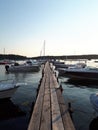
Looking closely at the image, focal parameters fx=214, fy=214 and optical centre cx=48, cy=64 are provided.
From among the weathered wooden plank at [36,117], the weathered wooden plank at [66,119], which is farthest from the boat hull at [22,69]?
the weathered wooden plank at [66,119]

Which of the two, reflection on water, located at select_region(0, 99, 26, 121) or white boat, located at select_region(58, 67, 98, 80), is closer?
reflection on water, located at select_region(0, 99, 26, 121)

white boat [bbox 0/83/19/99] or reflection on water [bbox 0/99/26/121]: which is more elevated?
white boat [bbox 0/83/19/99]

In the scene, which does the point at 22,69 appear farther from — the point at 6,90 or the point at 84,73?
the point at 6,90

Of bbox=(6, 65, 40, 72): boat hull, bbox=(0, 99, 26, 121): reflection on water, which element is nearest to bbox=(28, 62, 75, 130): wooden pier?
bbox=(0, 99, 26, 121): reflection on water

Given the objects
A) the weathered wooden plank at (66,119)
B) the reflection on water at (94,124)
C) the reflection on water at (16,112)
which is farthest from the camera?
the reflection on water at (16,112)

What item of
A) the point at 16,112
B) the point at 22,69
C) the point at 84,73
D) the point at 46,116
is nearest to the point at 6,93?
the point at 16,112

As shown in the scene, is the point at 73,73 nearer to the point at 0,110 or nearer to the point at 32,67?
the point at 0,110

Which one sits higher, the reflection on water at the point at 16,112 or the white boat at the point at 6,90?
the white boat at the point at 6,90

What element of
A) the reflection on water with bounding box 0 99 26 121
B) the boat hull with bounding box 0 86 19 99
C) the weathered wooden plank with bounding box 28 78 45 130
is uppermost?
the weathered wooden plank with bounding box 28 78 45 130

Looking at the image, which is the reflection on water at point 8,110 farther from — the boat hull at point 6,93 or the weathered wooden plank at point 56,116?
the weathered wooden plank at point 56,116

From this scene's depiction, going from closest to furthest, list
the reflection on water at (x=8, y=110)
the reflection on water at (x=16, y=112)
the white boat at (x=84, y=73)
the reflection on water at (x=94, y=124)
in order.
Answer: the reflection on water at (x=94, y=124) → the reflection on water at (x=16, y=112) → the reflection on water at (x=8, y=110) → the white boat at (x=84, y=73)

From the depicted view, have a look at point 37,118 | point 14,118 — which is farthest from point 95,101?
point 14,118

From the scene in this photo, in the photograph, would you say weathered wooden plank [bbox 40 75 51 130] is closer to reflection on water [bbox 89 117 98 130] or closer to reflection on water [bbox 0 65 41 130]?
reflection on water [bbox 0 65 41 130]

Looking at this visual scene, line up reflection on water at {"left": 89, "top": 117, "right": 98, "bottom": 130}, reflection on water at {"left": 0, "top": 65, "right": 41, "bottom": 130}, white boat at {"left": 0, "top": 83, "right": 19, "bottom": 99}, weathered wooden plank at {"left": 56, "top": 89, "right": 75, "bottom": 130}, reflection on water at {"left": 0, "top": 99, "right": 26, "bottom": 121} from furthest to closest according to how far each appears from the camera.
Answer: white boat at {"left": 0, "top": 83, "right": 19, "bottom": 99} < reflection on water at {"left": 0, "top": 99, "right": 26, "bottom": 121} < reflection on water at {"left": 0, "top": 65, "right": 41, "bottom": 130} < reflection on water at {"left": 89, "top": 117, "right": 98, "bottom": 130} < weathered wooden plank at {"left": 56, "top": 89, "right": 75, "bottom": 130}
